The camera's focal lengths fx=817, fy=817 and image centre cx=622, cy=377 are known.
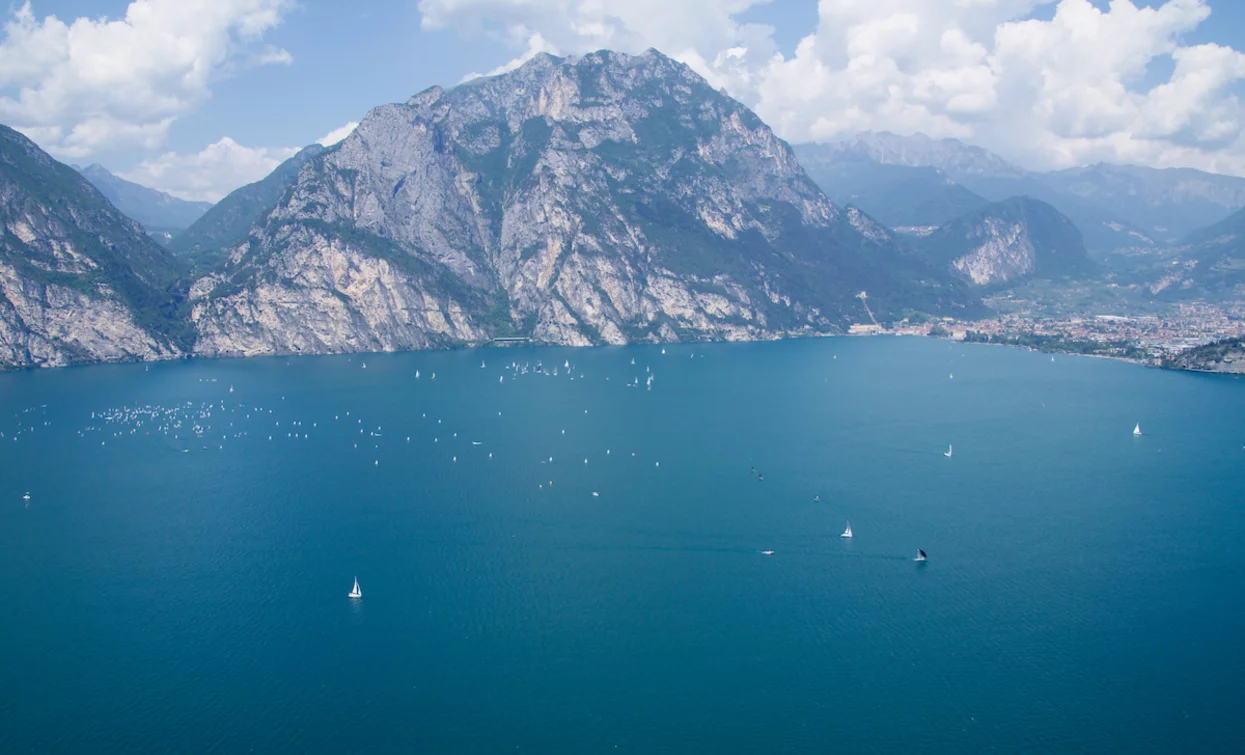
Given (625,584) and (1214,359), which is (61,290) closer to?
(625,584)

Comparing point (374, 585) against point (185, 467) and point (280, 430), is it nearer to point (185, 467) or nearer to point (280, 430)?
point (185, 467)

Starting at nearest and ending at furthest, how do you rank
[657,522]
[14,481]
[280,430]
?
1. [657,522]
2. [14,481]
3. [280,430]

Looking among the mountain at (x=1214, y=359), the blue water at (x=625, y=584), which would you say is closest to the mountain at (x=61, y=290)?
the blue water at (x=625, y=584)

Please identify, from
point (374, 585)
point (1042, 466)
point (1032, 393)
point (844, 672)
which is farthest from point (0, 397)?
point (1032, 393)

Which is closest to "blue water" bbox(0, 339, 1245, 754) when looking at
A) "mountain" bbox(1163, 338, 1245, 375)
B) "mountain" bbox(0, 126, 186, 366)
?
"mountain" bbox(1163, 338, 1245, 375)

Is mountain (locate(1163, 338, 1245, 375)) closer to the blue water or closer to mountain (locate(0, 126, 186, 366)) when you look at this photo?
the blue water

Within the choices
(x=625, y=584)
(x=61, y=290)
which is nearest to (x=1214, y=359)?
(x=625, y=584)

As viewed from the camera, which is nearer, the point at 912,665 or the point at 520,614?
the point at 912,665
